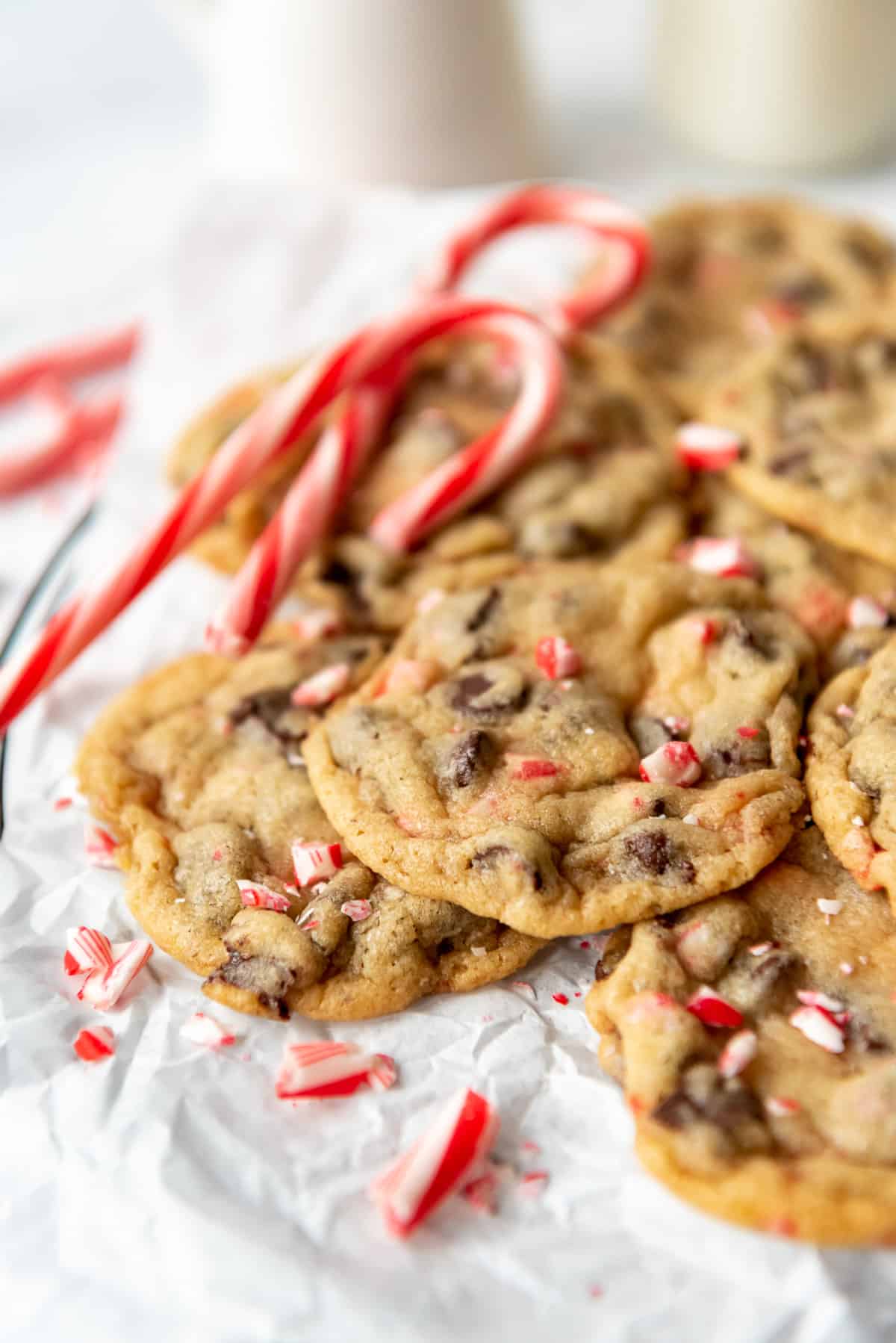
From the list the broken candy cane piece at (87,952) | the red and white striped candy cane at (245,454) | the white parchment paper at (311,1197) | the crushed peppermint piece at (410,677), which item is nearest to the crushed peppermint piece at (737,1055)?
the white parchment paper at (311,1197)

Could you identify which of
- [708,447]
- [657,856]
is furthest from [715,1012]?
[708,447]

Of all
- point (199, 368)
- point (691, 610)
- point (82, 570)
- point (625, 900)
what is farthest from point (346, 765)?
point (199, 368)

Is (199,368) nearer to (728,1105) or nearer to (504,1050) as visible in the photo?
(504,1050)

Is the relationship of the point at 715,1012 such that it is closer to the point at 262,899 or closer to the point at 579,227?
the point at 262,899

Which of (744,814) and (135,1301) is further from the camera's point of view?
(744,814)

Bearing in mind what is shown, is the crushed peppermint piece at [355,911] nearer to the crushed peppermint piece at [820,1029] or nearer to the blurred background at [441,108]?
the crushed peppermint piece at [820,1029]

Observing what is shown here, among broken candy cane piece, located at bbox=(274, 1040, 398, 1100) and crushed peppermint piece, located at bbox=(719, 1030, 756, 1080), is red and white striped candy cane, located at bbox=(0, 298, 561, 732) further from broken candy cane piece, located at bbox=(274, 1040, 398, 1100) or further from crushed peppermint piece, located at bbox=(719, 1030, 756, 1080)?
crushed peppermint piece, located at bbox=(719, 1030, 756, 1080)

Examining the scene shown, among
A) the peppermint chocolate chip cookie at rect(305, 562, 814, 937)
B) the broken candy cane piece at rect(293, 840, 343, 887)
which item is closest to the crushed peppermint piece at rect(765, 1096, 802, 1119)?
the peppermint chocolate chip cookie at rect(305, 562, 814, 937)
